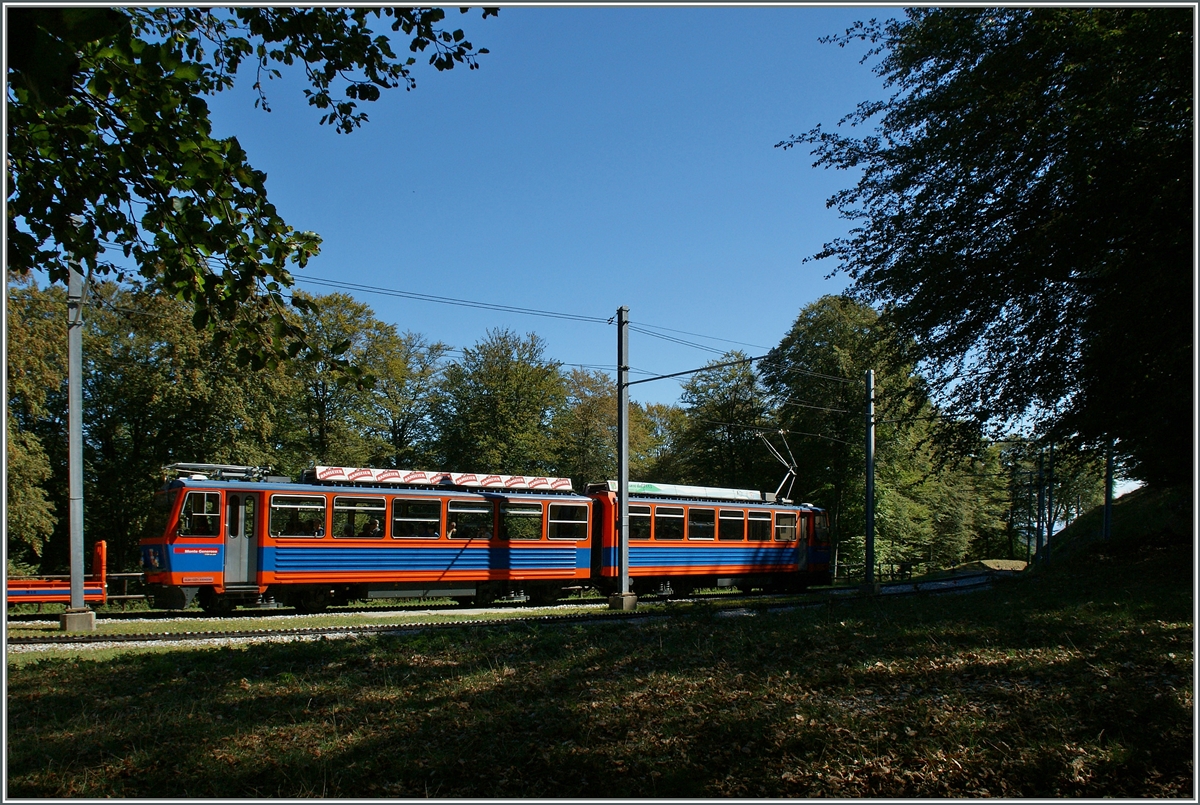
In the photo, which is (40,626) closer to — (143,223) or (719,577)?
(143,223)

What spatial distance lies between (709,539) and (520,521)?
631cm

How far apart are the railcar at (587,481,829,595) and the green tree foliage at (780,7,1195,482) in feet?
32.8

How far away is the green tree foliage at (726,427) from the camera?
43.9 m

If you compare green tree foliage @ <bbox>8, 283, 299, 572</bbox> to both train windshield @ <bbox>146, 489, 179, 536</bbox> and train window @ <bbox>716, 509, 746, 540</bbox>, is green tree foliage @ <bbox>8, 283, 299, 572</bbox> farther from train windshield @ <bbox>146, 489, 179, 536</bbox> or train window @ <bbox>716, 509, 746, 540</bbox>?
train window @ <bbox>716, 509, 746, 540</bbox>

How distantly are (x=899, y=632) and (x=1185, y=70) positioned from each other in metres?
6.89

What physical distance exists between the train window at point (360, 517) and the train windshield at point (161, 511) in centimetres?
313

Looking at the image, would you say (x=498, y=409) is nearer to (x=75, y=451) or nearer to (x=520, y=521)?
(x=520, y=521)

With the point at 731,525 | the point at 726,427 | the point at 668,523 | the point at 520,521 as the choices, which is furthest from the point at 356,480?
the point at 726,427

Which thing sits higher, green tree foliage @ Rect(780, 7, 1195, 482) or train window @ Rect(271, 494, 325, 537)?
green tree foliage @ Rect(780, 7, 1195, 482)

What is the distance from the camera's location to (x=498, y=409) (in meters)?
39.1

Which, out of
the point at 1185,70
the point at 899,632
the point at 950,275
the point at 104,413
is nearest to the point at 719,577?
the point at 950,275

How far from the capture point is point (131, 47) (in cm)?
558

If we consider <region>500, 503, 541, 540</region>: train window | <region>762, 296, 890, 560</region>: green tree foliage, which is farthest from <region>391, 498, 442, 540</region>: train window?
<region>762, 296, 890, 560</region>: green tree foliage

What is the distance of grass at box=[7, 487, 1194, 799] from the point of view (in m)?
4.49
